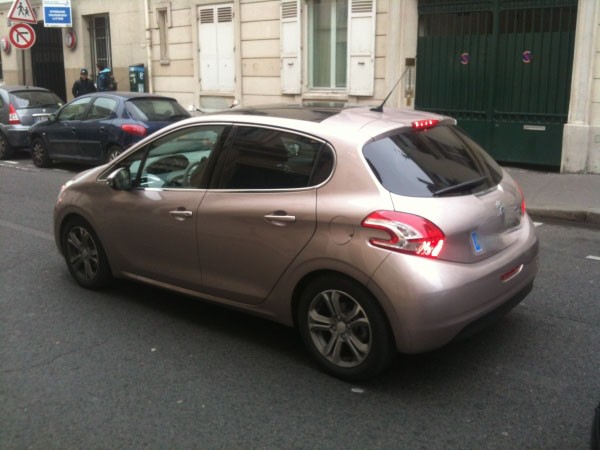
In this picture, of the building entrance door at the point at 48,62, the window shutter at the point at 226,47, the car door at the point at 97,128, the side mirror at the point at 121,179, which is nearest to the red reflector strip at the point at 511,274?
the side mirror at the point at 121,179

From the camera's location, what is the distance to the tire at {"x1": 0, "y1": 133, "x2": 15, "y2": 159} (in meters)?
Result: 15.3

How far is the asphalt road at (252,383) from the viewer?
11.7 ft

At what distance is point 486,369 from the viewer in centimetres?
428

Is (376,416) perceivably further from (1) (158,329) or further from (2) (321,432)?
(1) (158,329)

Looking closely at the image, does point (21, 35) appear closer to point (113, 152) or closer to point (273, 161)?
point (113, 152)

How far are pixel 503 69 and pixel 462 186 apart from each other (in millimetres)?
8572

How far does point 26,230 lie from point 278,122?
4852mm

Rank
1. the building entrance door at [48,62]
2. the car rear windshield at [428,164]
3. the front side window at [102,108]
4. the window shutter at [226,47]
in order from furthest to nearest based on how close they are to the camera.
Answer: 1. the building entrance door at [48,62]
2. the window shutter at [226,47]
3. the front side window at [102,108]
4. the car rear windshield at [428,164]

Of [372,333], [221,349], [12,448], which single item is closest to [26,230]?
[221,349]

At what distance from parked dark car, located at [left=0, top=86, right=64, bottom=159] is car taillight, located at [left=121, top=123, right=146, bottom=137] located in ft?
14.1

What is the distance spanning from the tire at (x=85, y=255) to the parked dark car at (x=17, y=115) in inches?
397

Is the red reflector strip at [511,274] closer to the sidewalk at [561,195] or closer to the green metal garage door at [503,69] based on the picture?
the sidewalk at [561,195]

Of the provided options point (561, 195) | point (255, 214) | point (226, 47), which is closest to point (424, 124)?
point (255, 214)

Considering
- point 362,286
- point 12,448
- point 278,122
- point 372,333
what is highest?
point 278,122
